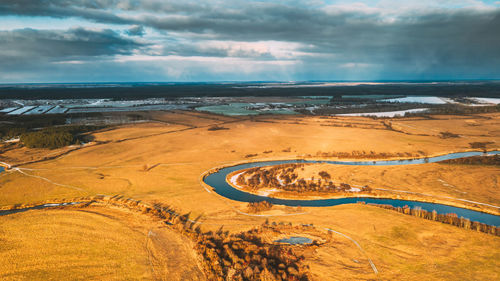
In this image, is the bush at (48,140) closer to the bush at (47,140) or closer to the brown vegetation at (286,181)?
the bush at (47,140)

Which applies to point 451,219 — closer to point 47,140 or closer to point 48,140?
point 48,140

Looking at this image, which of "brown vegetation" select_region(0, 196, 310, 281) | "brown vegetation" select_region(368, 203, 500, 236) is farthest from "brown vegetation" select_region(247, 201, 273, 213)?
"brown vegetation" select_region(368, 203, 500, 236)

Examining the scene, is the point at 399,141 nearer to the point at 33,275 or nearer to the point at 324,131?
the point at 324,131

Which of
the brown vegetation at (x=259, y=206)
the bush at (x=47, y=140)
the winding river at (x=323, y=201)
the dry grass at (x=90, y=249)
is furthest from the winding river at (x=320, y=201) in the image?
the bush at (x=47, y=140)

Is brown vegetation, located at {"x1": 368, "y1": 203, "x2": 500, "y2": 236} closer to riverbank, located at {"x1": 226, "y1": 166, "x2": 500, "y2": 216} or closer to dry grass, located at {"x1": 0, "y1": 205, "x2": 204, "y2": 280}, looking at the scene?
riverbank, located at {"x1": 226, "y1": 166, "x2": 500, "y2": 216}

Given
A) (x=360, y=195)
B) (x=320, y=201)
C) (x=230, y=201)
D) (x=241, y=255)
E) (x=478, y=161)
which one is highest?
(x=478, y=161)

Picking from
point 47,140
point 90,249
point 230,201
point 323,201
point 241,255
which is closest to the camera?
point 241,255

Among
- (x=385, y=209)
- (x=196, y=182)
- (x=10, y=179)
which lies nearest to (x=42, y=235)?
(x=196, y=182)

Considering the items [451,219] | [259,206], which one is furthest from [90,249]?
[451,219]
